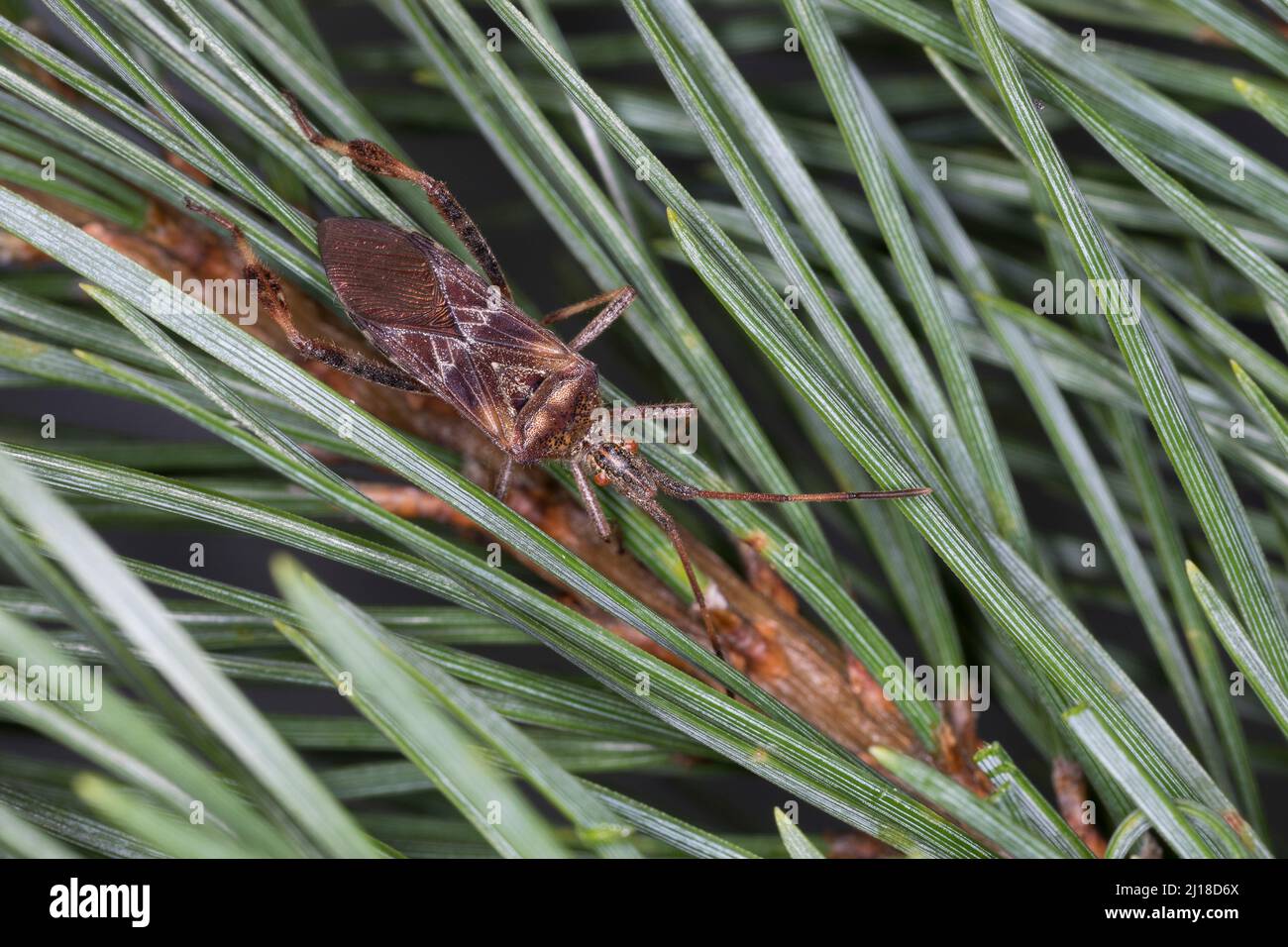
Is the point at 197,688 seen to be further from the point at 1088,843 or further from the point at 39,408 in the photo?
the point at 39,408

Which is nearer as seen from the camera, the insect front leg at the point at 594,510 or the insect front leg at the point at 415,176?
the insect front leg at the point at 415,176

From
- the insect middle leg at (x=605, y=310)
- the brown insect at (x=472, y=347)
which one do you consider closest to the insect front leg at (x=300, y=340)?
the brown insect at (x=472, y=347)

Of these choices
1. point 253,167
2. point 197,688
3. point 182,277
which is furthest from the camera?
point 253,167

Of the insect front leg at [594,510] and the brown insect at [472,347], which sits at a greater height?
the brown insect at [472,347]

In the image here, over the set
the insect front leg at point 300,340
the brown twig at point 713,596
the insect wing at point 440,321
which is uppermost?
the insect wing at point 440,321

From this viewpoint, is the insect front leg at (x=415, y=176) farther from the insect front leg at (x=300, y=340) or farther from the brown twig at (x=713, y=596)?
the brown twig at (x=713, y=596)

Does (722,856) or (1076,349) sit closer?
(722,856)

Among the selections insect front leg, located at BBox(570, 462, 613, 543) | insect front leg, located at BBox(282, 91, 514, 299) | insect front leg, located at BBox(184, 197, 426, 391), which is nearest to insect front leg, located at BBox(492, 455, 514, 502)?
insect front leg, located at BBox(570, 462, 613, 543)
